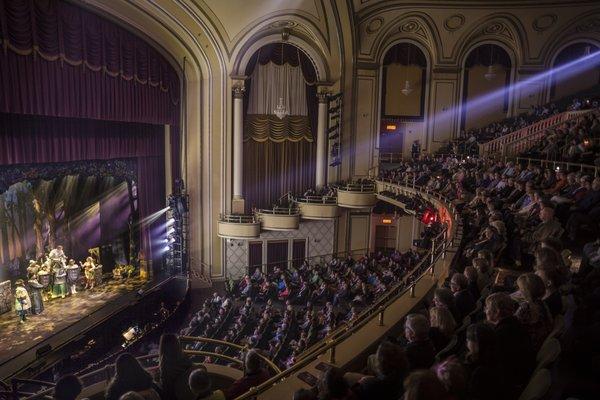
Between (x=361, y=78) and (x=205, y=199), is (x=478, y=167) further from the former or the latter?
(x=205, y=199)

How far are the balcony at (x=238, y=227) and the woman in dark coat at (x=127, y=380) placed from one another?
11789mm

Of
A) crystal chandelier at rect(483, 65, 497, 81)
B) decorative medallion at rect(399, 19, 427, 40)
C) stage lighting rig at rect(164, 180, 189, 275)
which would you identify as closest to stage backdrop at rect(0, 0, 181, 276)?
stage lighting rig at rect(164, 180, 189, 275)

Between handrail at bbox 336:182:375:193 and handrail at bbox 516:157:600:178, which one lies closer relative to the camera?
handrail at bbox 516:157:600:178

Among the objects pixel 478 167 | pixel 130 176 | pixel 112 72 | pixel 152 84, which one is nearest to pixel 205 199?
pixel 130 176

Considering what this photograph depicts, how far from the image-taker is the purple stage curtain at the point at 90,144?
1041 cm

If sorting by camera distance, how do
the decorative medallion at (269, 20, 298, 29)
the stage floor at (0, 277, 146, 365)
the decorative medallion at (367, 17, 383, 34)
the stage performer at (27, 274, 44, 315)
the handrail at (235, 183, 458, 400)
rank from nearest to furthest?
1. the handrail at (235, 183, 458, 400)
2. the stage floor at (0, 277, 146, 365)
3. the stage performer at (27, 274, 44, 315)
4. the decorative medallion at (269, 20, 298, 29)
5. the decorative medallion at (367, 17, 383, 34)

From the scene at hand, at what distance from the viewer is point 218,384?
16.8ft

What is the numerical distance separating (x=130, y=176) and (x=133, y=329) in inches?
199

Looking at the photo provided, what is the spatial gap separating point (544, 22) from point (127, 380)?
1921cm

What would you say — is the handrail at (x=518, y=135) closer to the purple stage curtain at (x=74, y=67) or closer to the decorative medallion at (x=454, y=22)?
the decorative medallion at (x=454, y=22)

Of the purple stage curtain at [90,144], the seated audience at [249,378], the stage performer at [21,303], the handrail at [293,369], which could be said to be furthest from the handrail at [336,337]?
the stage performer at [21,303]

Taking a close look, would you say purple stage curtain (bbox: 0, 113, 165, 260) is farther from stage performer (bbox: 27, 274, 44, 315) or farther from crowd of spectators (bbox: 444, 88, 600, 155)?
crowd of spectators (bbox: 444, 88, 600, 155)

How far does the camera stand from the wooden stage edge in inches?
363

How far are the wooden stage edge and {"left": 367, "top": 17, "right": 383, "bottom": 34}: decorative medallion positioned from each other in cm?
1124
